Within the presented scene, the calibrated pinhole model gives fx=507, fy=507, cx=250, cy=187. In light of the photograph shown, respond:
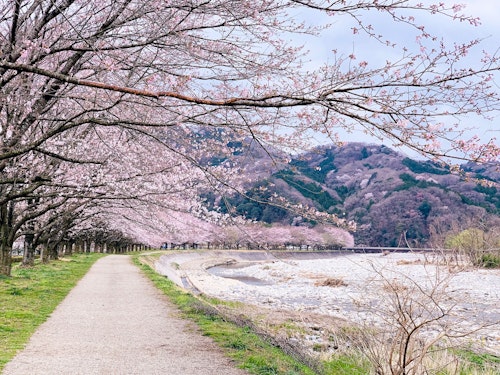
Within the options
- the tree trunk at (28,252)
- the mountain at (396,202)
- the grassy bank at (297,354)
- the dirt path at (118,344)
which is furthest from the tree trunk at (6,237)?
the mountain at (396,202)

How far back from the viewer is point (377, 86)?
199 inches

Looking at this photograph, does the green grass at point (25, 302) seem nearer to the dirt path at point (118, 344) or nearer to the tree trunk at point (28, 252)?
the dirt path at point (118, 344)

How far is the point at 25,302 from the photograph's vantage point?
39.7 ft

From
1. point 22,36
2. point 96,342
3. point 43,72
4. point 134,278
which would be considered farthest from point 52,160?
point 134,278

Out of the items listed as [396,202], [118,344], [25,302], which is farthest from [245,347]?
[396,202]

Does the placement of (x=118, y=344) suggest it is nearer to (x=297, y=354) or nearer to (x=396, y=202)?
(x=297, y=354)

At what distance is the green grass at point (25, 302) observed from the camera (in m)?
8.13

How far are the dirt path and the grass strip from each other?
0.22 m

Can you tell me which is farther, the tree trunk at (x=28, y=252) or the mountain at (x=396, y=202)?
the mountain at (x=396, y=202)

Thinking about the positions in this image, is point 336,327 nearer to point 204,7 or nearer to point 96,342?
point 96,342

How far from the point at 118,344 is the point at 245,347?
2.01m

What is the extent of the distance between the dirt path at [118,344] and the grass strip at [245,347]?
22 cm

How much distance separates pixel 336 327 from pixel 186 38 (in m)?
8.44

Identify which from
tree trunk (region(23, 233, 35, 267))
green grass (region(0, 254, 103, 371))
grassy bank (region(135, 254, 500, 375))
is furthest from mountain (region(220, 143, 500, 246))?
grassy bank (region(135, 254, 500, 375))
